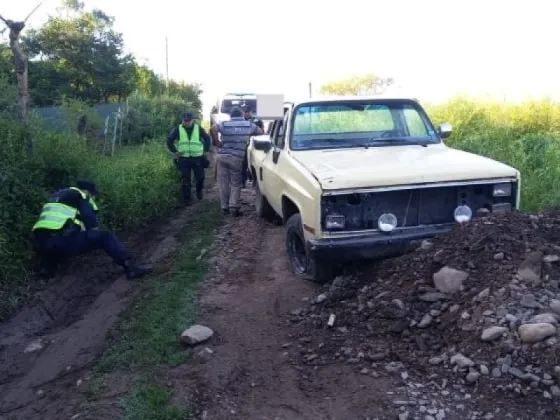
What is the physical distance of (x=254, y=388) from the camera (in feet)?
13.8

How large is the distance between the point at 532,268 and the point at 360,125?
2929 millimetres

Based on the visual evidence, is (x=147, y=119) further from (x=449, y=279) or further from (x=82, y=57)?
(x=449, y=279)

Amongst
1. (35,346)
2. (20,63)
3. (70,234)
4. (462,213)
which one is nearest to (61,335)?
(35,346)

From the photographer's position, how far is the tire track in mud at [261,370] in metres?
3.91

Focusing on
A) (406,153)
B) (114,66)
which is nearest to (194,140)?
(406,153)

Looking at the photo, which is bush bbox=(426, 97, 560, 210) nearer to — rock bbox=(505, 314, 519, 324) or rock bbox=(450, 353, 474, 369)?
rock bbox=(505, 314, 519, 324)

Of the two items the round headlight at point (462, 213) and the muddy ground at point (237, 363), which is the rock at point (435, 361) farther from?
the round headlight at point (462, 213)

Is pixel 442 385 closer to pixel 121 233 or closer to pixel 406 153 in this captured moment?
pixel 406 153

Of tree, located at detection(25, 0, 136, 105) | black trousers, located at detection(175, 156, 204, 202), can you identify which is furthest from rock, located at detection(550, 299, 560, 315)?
tree, located at detection(25, 0, 136, 105)

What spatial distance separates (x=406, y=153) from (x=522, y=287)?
7.13 ft

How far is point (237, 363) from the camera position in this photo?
4.57m

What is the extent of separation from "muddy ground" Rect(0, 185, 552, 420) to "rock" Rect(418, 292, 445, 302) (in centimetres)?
46

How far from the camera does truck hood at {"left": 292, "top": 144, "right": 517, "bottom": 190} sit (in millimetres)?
5418

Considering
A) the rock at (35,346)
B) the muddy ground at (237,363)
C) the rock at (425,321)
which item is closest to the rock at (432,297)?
the rock at (425,321)
